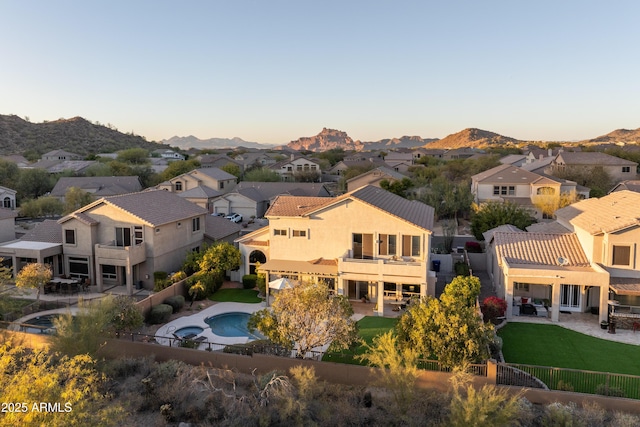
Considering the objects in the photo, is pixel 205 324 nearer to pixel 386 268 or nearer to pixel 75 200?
pixel 386 268

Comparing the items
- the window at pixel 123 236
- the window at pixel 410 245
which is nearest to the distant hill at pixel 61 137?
the window at pixel 123 236

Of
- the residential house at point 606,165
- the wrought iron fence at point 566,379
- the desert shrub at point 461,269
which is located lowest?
the wrought iron fence at point 566,379

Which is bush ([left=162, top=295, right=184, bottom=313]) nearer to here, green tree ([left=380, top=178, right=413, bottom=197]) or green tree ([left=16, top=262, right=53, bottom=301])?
green tree ([left=16, top=262, right=53, bottom=301])

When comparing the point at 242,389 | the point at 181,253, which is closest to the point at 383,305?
the point at 242,389

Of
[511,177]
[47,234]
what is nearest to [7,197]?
[47,234]

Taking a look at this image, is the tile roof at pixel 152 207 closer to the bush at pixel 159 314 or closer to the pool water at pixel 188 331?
the bush at pixel 159 314

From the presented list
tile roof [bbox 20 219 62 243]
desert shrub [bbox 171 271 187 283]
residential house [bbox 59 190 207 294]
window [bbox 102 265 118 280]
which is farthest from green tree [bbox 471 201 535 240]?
tile roof [bbox 20 219 62 243]
